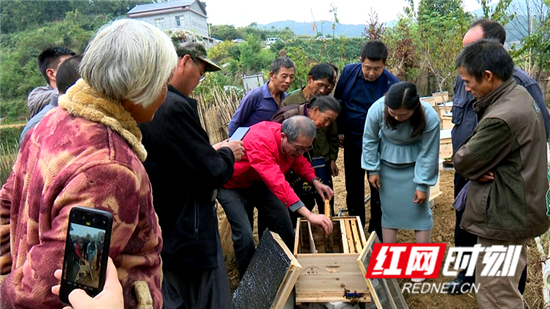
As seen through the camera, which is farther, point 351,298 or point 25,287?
point 351,298

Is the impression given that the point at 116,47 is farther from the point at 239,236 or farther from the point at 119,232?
the point at 239,236

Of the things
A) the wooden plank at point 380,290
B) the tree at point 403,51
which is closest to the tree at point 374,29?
the tree at point 403,51

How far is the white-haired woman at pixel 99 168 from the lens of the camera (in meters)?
1.00

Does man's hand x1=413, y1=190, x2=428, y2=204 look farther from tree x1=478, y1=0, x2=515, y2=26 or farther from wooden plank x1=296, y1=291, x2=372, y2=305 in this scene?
tree x1=478, y1=0, x2=515, y2=26

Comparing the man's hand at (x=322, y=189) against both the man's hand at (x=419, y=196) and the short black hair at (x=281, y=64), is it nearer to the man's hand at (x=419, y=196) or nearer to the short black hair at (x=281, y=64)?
the man's hand at (x=419, y=196)

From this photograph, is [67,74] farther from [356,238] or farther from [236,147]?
[356,238]

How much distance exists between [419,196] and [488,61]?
1.30 meters

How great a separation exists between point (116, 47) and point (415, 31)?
13575mm

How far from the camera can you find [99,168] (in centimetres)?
100

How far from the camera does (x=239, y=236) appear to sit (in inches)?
129

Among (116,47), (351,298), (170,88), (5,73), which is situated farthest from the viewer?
(5,73)

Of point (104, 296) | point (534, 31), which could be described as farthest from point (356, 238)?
point (534, 31)

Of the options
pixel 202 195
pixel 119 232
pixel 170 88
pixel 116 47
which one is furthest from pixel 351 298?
pixel 116 47

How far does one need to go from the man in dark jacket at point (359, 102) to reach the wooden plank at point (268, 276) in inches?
64.4
